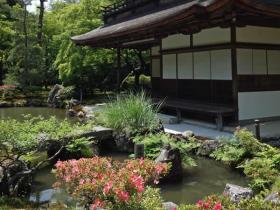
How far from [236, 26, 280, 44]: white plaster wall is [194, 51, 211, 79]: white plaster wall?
147cm

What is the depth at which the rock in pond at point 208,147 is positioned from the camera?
350 inches

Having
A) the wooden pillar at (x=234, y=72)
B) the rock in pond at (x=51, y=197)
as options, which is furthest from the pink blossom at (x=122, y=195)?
the wooden pillar at (x=234, y=72)

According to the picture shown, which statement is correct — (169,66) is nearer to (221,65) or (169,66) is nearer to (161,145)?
(221,65)

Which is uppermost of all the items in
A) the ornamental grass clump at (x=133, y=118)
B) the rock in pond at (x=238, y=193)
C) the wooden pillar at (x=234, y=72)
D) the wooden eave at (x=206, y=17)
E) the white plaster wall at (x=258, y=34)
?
the wooden eave at (x=206, y=17)

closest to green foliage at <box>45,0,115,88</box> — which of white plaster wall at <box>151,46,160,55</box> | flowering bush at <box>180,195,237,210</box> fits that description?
white plaster wall at <box>151,46,160,55</box>

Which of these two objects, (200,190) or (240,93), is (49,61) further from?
(200,190)

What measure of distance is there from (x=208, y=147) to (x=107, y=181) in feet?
16.9

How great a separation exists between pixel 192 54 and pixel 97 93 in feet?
40.2

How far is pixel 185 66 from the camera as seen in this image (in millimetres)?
13875

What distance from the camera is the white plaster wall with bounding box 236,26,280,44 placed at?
1141cm

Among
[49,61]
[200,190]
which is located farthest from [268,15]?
[49,61]

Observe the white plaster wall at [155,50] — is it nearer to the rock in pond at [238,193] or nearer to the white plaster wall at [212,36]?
the white plaster wall at [212,36]

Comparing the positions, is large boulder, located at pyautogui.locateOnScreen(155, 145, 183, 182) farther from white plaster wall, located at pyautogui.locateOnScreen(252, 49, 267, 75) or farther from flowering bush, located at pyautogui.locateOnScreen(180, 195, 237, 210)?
white plaster wall, located at pyautogui.locateOnScreen(252, 49, 267, 75)

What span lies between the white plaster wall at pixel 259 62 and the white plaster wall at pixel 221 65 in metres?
0.81
